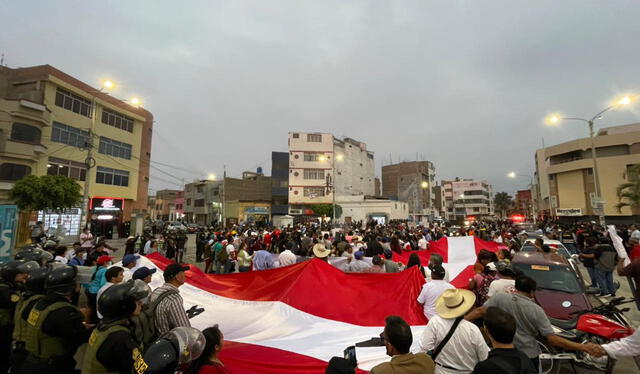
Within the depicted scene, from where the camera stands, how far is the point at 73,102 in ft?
93.8

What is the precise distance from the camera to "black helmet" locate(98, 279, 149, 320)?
2617 mm

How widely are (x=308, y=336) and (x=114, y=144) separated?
35994 mm

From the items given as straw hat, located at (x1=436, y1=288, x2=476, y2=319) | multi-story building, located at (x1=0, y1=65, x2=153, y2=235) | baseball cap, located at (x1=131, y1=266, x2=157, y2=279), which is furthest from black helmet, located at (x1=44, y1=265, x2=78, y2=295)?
multi-story building, located at (x1=0, y1=65, x2=153, y2=235)

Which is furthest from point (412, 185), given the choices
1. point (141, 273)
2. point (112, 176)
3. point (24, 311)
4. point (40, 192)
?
point (24, 311)

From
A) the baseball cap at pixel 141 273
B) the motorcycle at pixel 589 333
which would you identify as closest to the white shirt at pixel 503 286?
the motorcycle at pixel 589 333

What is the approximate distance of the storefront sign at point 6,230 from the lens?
418 inches

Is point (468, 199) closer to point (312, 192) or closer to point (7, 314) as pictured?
point (312, 192)

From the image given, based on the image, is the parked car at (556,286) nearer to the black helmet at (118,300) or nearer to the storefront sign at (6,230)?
the black helmet at (118,300)

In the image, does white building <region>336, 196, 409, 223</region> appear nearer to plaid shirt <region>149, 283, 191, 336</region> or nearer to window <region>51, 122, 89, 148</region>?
window <region>51, 122, 89, 148</region>

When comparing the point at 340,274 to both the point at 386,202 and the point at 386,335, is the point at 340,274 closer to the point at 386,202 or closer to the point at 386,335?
the point at 386,335

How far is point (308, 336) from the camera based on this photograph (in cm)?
527

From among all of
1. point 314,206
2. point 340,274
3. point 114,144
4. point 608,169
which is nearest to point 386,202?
point 314,206

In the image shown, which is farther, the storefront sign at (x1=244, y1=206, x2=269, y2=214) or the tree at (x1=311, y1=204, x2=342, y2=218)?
the storefront sign at (x1=244, y1=206, x2=269, y2=214)

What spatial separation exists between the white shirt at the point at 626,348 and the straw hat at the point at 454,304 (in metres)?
1.48
